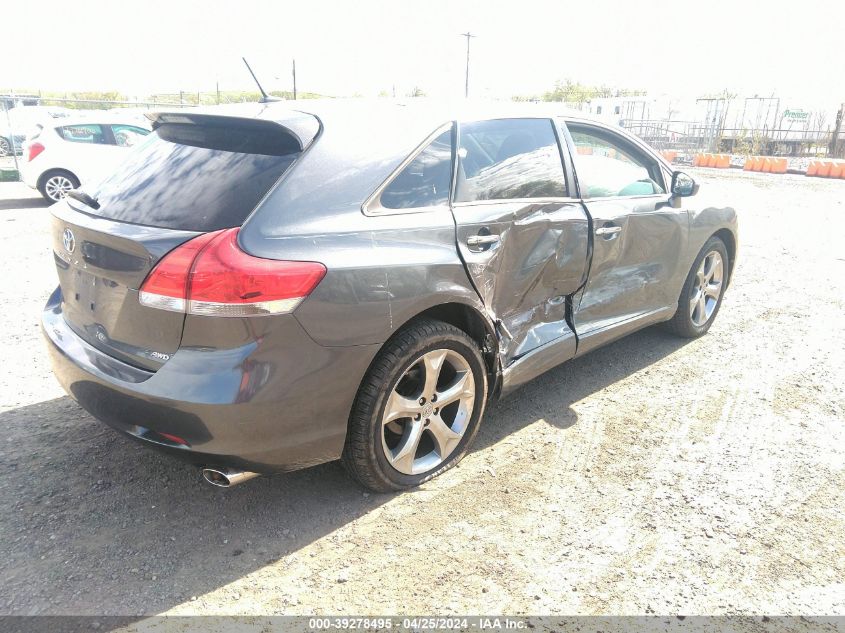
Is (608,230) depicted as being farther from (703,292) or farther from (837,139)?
(837,139)

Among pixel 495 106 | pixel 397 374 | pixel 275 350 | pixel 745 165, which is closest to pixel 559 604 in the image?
pixel 397 374

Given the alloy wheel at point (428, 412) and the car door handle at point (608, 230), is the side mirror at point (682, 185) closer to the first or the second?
the car door handle at point (608, 230)

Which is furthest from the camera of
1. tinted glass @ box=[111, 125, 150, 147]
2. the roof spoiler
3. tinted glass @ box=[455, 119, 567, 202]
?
tinted glass @ box=[111, 125, 150, 147]

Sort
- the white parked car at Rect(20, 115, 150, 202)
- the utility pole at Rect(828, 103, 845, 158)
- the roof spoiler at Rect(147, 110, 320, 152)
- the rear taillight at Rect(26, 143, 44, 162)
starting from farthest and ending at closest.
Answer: the utility pole at Rect(828, 103, 845, 158)
the white parked car at Rect(20, 115, 150, 202)
the rear taillight at Rect(26, 143, 44, 162)
the roof spoiler at Rect(147, 110, 320, 152)

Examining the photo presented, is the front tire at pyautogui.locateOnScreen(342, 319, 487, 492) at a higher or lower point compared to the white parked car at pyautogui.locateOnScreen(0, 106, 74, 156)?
lower

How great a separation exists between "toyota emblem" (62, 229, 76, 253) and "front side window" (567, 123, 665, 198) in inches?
102

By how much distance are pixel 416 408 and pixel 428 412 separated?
93 mm

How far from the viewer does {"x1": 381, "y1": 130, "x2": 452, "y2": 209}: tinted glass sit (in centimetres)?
275

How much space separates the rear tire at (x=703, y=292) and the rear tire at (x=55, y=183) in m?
10.7

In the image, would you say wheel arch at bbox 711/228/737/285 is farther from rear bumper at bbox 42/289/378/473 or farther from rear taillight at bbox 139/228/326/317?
rear taillight at bbox 139/228/326/317

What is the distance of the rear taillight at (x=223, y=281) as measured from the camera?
2258 mm

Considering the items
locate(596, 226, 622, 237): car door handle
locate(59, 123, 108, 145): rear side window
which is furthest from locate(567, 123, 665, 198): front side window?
locate(59, 123, 108, 145): rear side window

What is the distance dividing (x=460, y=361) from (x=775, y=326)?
3.62 meters

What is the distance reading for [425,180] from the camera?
2883 millimetres
